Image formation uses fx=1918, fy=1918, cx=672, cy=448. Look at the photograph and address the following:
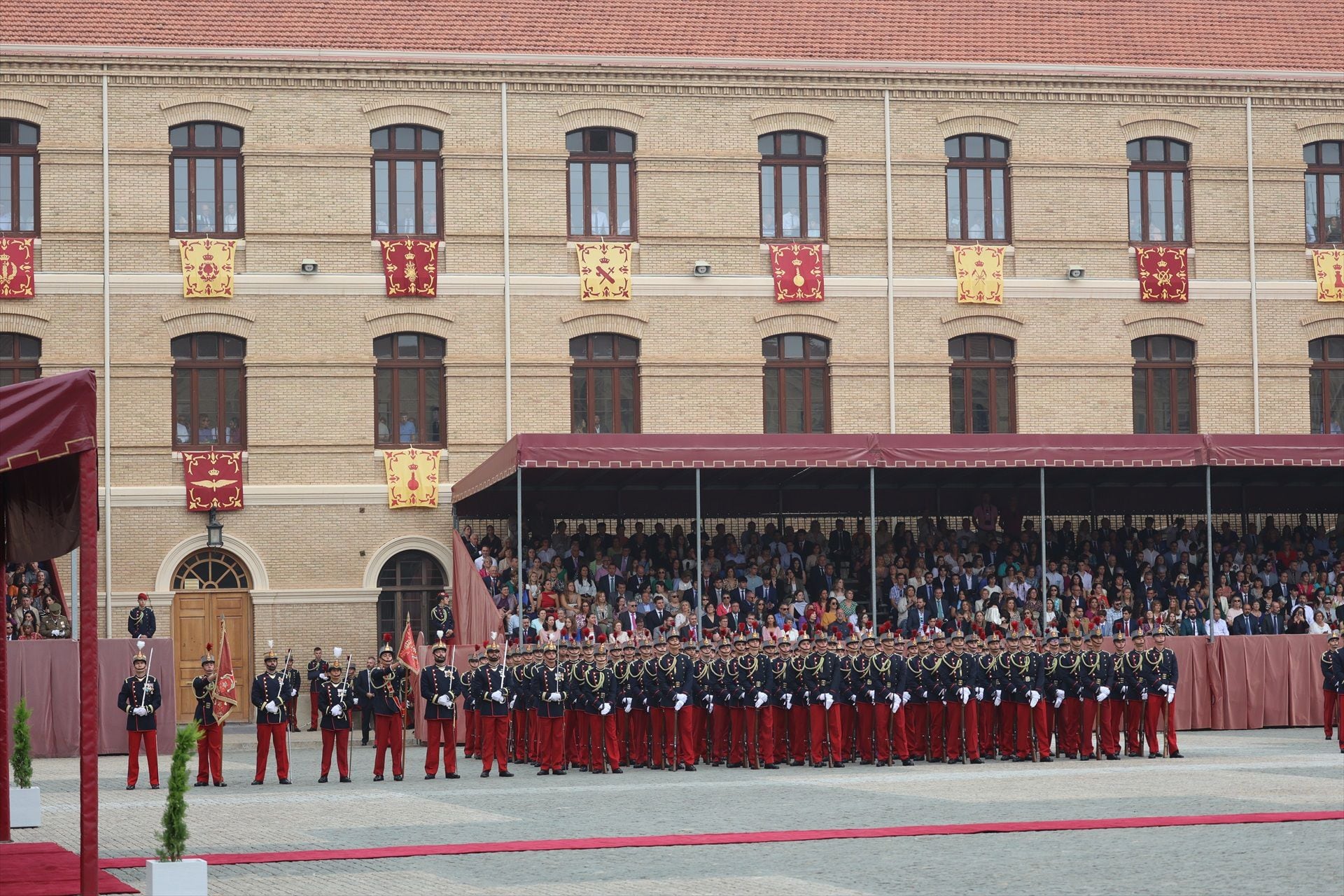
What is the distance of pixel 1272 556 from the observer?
33.0 metres

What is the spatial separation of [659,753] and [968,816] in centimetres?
721

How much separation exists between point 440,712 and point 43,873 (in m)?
9.30

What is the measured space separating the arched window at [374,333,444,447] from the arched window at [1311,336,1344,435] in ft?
52.2

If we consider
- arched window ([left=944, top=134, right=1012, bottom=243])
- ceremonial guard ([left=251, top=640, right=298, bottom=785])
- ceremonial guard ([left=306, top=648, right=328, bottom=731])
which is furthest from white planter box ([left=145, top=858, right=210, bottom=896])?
arched window ([left=944, top=134, right=1012, bottom=243])

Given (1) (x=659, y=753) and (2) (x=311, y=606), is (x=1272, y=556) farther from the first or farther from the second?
(2) (x=311, y=606)

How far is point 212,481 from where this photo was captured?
32.0 metres

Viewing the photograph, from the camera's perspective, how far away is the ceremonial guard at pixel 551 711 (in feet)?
76.7

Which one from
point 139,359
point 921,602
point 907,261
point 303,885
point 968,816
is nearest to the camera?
point 303,885

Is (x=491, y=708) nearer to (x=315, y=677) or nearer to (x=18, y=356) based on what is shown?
(x=315, y=677)

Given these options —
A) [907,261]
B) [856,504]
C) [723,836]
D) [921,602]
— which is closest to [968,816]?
[723,836]

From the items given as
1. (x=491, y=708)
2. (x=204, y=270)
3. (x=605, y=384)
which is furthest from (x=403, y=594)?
(x=491, y=708)

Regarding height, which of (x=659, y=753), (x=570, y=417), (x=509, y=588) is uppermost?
(x=570, y=417)

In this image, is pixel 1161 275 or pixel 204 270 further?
pixel 1161 275

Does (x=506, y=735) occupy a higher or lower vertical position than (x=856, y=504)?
lower
